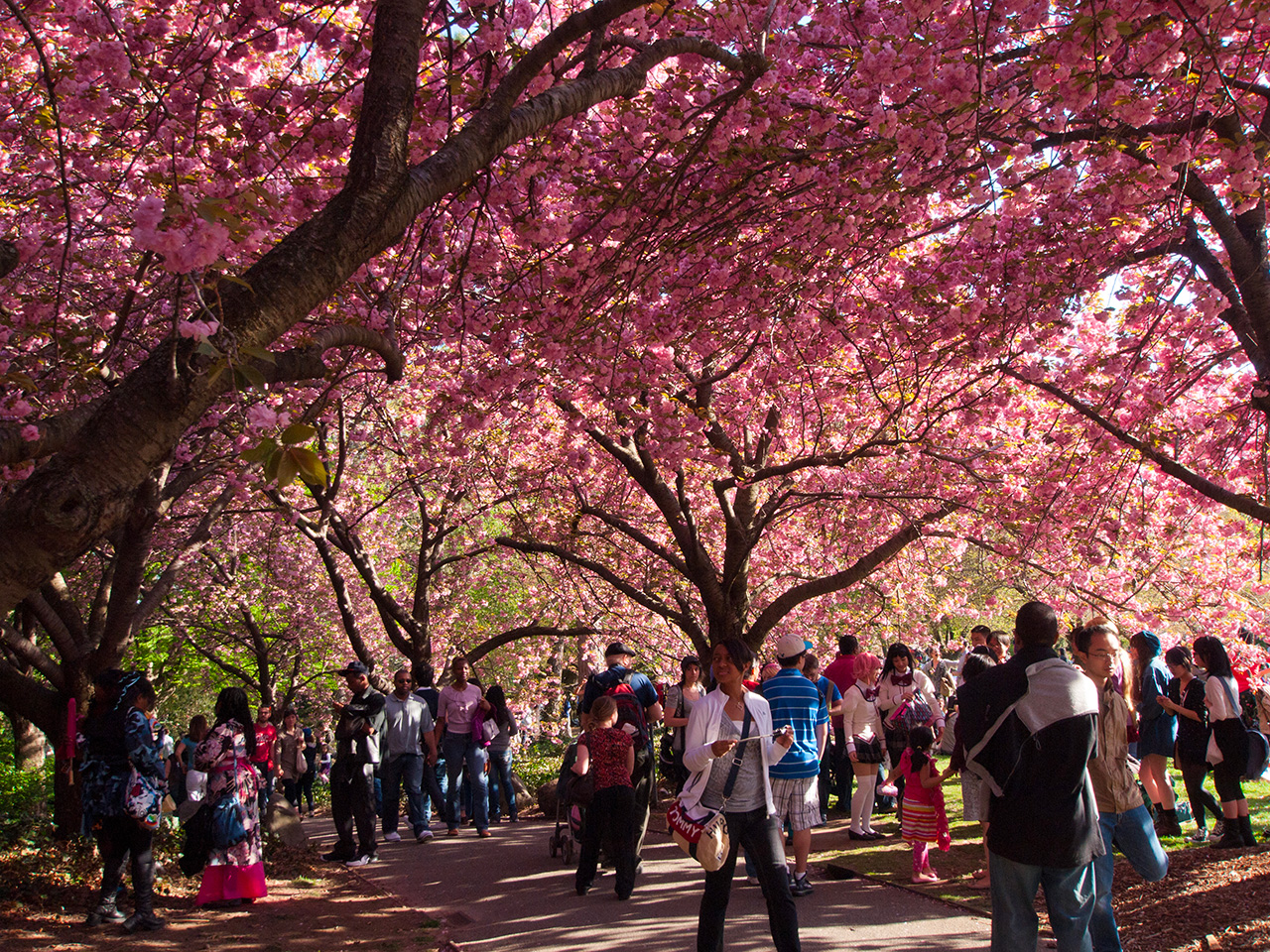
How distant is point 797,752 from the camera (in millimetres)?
6230

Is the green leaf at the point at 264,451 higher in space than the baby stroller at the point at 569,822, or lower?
higher

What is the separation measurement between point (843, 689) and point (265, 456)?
8046mm

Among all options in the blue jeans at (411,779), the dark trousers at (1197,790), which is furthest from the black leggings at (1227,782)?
the blue jeans at (411,779)

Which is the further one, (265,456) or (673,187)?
(673,187)

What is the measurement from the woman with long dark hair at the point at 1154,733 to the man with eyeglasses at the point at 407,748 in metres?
6.96

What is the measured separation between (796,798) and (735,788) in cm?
157

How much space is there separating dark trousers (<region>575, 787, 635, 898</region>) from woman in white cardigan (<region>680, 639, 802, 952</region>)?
1.95m

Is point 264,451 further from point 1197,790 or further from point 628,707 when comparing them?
point 1197,790

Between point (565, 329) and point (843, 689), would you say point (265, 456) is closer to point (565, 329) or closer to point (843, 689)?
point (565, 329)

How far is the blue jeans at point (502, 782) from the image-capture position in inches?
495

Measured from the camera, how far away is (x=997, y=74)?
5.71 metres

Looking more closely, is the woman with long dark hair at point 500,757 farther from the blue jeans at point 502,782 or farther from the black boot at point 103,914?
the black boot at point 103,914

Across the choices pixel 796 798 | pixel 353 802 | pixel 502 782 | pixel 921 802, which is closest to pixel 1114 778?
pixel 796 798

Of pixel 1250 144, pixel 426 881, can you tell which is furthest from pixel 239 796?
pixel 1250 144
